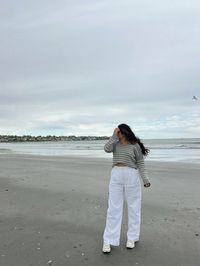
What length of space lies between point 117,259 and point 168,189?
6101 mm

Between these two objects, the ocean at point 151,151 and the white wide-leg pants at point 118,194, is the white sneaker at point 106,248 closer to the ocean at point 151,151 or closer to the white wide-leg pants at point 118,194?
the white wide-leg pants at point 118,194

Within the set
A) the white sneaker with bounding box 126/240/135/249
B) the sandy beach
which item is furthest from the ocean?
the white sneaker with bounding box 126/240/135/249

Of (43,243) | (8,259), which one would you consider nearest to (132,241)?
(43,243)

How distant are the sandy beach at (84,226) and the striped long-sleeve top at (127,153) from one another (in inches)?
46.9

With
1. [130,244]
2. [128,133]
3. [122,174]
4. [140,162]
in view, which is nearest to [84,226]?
[130,244]

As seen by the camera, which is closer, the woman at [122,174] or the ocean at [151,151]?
the woman at [122,174]

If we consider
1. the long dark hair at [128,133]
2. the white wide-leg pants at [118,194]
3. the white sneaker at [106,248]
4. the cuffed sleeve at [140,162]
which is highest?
the long dark hair at [128,133]

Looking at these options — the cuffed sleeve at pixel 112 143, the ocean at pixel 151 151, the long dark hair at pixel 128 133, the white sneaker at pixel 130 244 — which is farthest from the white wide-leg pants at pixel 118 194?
the ocean at pixel 151 151

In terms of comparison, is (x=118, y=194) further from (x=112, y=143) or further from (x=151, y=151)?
(x=151, y=151)

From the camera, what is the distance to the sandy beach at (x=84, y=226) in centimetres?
606

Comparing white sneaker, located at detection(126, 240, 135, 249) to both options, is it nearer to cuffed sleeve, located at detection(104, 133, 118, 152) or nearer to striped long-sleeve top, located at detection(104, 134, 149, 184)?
striped long-sleeve top, located at detection(104, 134, 149, 184)

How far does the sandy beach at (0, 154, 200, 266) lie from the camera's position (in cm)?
606

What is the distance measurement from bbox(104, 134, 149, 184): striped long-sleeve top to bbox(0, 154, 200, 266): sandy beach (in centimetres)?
119

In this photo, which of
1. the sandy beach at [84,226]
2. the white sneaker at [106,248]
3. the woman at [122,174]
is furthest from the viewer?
the woman at [122,174]
